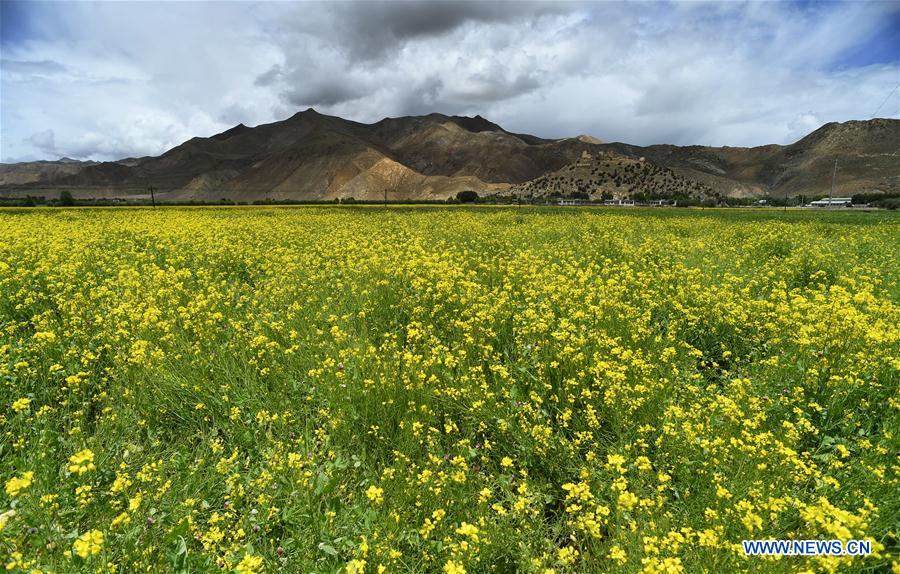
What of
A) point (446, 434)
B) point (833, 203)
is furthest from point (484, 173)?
point (446, 434)

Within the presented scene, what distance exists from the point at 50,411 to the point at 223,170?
202895 mm

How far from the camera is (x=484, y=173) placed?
16150 cm

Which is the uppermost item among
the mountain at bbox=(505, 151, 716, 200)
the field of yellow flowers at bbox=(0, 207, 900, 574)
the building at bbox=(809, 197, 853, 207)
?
the mountain at bbox=(505, 151, 716, 200)

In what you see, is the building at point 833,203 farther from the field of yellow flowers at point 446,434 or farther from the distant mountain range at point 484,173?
the field of yellow flowers at point 446,434

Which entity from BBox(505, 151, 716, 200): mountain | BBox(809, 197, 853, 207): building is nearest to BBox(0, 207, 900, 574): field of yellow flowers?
BBox(809, 197, 853, 207): building

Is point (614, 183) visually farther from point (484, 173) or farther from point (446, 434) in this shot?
point (446, 434)

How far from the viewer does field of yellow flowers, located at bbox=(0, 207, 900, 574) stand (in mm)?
2652

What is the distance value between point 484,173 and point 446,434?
540ft

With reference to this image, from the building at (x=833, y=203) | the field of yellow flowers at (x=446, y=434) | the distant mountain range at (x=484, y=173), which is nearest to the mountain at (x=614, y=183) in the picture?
the distant mountain range at (x=484, y=173)

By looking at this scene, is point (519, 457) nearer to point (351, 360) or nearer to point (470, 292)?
point (351, 360)

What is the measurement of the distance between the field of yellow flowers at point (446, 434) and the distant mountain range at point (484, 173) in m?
105

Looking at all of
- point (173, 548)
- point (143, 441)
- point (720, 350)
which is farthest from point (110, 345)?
point (720, 350)

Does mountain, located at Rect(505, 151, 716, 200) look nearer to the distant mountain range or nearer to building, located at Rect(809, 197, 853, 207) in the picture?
the distant mountain range

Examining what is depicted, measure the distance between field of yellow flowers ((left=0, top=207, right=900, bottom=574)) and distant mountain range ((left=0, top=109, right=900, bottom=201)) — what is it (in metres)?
105
